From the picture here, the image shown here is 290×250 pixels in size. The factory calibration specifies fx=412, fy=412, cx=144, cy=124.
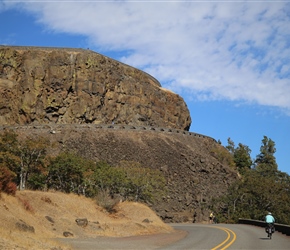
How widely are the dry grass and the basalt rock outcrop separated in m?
35.7

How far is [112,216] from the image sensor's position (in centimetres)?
3219

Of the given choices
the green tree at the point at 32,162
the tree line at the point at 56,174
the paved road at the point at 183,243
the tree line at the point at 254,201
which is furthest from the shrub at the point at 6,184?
the tree line at the point at 254,201

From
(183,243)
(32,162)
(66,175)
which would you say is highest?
(32,162)

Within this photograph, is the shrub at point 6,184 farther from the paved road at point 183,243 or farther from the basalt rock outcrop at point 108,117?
the basalt rock outcrop at point 108,117

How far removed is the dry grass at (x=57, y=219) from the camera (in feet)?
53.5

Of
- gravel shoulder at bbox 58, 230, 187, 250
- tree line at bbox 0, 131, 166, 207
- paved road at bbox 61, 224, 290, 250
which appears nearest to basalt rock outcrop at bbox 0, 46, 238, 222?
tree line at bbox 0, 131, 166, 207

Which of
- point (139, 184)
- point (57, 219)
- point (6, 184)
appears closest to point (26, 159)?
point (139, 184)

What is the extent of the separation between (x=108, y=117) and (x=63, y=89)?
12.8 meters

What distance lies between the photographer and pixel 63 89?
324ft

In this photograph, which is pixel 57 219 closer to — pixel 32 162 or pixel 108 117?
pixel 32 162

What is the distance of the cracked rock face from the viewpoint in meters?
96.9

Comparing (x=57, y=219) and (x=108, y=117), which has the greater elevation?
(x=108, y=117)

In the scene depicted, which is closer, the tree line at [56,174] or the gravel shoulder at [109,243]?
the gravel shoulder at [109,243]

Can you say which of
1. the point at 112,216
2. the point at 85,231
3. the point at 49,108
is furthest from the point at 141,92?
the point at 85,231
